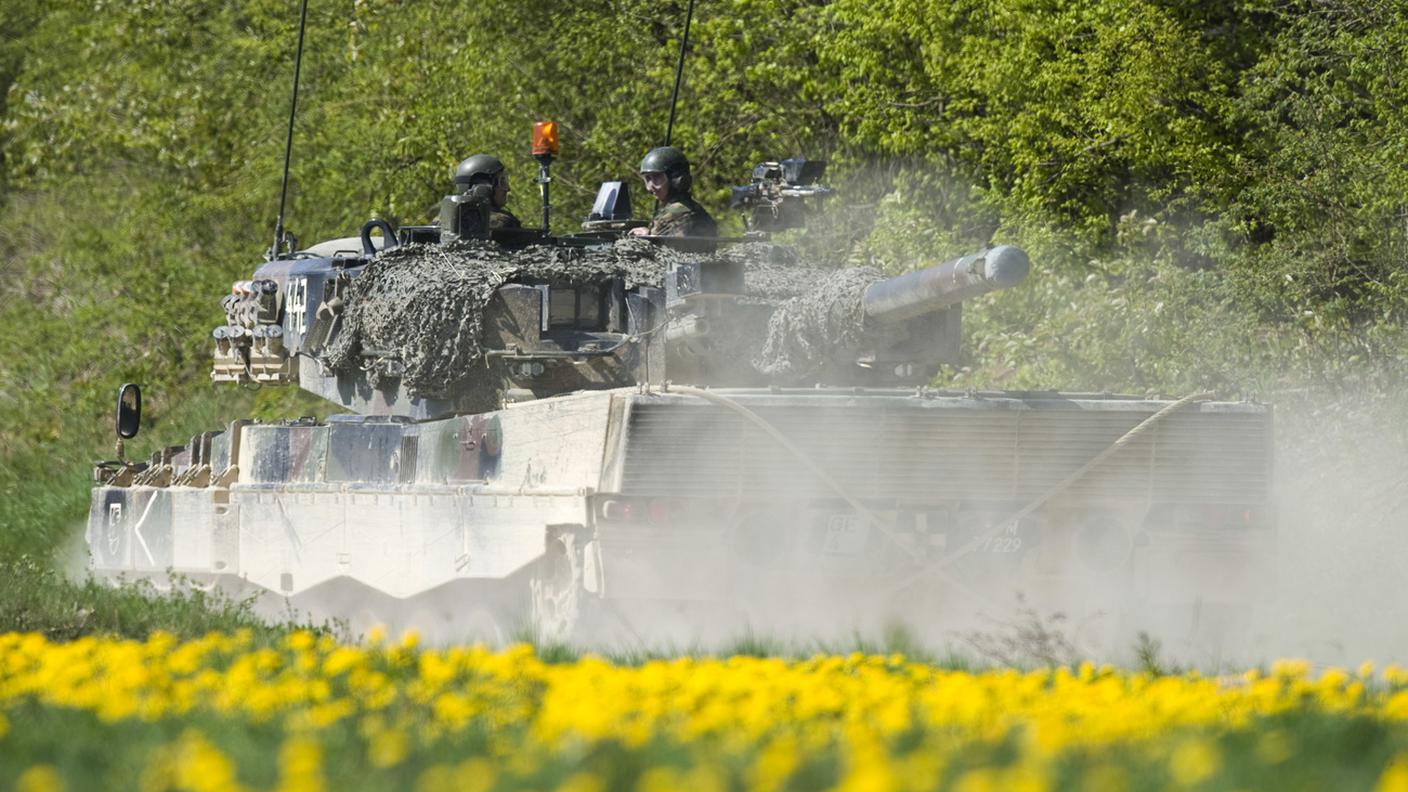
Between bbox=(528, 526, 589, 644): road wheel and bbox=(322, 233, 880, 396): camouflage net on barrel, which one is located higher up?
bbox=(322, 233, 880, 396): camouflage net on barrel

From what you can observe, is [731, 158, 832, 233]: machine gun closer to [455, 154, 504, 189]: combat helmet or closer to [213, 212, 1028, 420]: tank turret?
[213, 212, 1028, 420]: tank turret

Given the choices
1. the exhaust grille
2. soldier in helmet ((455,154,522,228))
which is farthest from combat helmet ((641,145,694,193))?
the exhaust grille

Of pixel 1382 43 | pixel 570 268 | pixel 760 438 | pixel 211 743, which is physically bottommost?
pixel 211 743

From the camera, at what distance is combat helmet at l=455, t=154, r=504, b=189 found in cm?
1342


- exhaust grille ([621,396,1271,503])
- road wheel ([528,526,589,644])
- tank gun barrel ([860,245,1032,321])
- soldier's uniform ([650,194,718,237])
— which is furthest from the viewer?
soldier's uniform ([650,194,718,237])

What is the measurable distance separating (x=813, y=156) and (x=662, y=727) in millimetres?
17415

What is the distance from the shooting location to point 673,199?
13.2m

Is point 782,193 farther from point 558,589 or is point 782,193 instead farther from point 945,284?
point 558,589

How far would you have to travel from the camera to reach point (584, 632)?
10.1 m

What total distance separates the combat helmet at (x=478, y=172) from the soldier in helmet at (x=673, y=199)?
93 centimetres

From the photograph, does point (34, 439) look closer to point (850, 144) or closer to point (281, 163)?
point (281, 163)

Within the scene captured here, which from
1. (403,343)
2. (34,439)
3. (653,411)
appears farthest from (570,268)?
(34,439)

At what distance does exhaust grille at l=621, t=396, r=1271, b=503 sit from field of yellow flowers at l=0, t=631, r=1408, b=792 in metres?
2.07

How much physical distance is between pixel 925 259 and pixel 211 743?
47.7 feet
